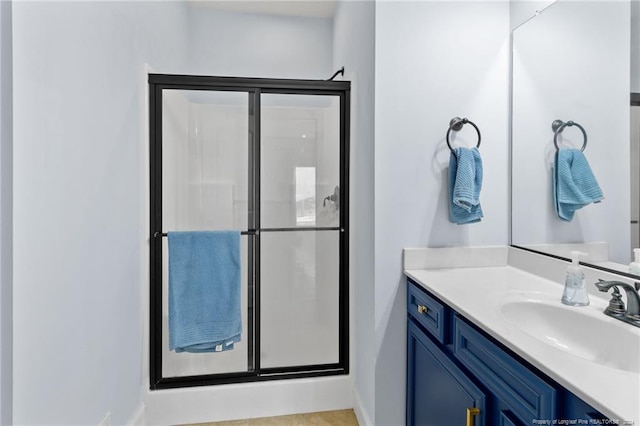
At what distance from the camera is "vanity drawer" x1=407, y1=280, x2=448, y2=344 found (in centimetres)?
133

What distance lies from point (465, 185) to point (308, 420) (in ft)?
4.77

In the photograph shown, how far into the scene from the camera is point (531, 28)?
162cm

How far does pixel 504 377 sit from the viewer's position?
3.22ft

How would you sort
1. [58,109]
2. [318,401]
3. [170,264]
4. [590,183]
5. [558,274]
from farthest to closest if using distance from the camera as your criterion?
[318,401] < [170,264] < [558,274] < [590,183] < [58,109]

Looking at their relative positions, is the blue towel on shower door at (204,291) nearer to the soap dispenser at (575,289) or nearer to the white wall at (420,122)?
the white wall at (420,122)

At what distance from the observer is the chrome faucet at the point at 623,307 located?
3.43 feet

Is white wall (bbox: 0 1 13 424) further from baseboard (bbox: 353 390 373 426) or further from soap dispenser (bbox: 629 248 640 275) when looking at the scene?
soap dispenser (bbox: 629 248 640 275)

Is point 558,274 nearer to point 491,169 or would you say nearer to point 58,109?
point 491,169

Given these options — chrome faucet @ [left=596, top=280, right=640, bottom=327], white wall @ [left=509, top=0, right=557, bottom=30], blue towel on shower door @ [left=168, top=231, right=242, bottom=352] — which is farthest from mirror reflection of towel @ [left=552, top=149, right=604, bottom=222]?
blue towel on shower door @ [left=168, top=231, right=242, bottom=352]

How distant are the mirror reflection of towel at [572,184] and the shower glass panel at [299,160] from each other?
1050 mm

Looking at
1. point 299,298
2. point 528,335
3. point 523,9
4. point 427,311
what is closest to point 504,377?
point 528,335

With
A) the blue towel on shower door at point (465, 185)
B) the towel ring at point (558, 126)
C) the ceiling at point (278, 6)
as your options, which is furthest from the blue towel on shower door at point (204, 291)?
the ceiling at point (278, 6)

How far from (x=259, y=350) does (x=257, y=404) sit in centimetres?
28

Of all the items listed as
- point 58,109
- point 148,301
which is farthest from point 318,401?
point 58,109
